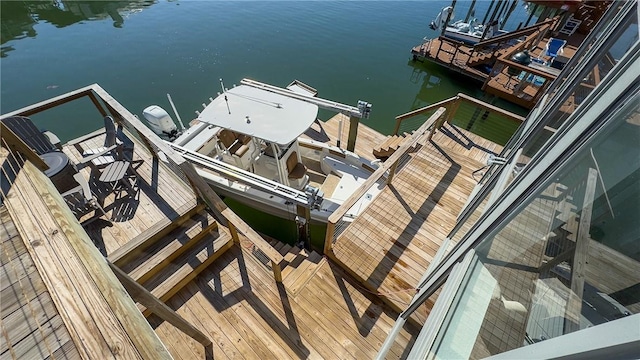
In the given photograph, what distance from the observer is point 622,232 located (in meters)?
1.03

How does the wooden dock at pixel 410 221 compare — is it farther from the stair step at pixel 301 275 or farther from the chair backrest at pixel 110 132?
the chair backrest at pixel 110 132

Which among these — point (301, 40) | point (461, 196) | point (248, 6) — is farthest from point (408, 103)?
point (248, 6)

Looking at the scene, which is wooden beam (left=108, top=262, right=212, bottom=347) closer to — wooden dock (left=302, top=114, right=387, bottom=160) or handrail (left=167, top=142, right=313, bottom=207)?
handrail (left=167, top=142, right=313, bottom=207)

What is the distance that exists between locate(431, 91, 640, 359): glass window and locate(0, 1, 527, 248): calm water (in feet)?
27.5

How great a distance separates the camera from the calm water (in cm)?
1114

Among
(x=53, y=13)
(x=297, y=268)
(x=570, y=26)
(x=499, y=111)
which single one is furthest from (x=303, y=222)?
(x=53, y=13)

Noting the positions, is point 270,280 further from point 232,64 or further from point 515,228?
point 232,64

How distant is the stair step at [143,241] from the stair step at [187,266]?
1.44 feet

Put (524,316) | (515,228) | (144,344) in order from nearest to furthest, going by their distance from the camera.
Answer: (144,344), (524,316), (515,228)

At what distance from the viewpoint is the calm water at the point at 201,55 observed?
36.6 feet

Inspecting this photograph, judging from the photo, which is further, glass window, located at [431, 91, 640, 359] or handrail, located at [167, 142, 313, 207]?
handrail, located at [167, 142, 313, 207]

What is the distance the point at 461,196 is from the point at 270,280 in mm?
4093

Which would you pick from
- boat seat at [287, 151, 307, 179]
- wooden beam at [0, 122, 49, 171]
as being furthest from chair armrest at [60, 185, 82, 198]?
boat seat at [287, 151, 307, 179]

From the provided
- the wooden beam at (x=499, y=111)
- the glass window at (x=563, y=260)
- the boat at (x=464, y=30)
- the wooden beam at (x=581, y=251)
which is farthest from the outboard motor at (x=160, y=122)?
the boat at (x=464, y=30)
